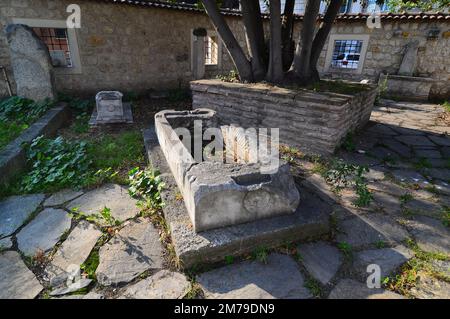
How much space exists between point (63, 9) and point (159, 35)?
7.91ft

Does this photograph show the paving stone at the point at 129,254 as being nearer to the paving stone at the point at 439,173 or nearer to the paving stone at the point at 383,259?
the paving stone at the point at 383,259

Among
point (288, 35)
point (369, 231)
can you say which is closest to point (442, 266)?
point (369, 231)

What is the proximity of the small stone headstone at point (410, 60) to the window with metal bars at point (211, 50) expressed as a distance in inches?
250

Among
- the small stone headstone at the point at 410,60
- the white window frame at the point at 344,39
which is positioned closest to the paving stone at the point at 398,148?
the small stone headstone at the point at 410,60

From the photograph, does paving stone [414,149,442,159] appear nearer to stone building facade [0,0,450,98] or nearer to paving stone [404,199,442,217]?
paving stone [404,199,442,217]

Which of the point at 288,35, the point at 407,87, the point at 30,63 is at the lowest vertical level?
the point at 407,87

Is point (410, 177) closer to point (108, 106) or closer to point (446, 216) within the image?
point (446, 216)

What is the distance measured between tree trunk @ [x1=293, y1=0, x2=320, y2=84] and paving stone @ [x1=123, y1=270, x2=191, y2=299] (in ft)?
12.9

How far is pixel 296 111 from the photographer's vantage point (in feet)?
12.8

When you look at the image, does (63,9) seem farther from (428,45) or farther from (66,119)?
(428,45)

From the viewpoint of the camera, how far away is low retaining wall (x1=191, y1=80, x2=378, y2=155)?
367 centimetres

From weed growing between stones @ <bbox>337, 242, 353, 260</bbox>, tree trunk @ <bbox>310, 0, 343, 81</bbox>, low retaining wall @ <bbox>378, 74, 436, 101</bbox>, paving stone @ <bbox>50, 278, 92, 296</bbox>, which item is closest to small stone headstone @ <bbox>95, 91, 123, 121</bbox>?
tree trunk @ <bbox>310, 0, 343, 81</bbox>

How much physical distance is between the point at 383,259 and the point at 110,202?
2.54 meters

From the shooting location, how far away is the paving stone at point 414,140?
14.6 feet
